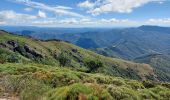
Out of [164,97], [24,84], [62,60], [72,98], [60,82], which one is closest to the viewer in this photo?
[72,98]

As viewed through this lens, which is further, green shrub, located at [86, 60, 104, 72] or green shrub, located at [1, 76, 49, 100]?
green shrub, located at [86, 60, 104, 72]

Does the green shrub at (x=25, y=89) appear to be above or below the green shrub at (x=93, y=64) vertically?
above

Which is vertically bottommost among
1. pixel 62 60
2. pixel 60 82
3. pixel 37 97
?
pixel 62 60

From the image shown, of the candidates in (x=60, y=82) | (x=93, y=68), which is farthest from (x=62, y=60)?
(x=60, y=82)

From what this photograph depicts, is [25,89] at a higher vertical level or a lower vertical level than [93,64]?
higher

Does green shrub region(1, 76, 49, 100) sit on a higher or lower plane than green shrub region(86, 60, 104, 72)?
higher

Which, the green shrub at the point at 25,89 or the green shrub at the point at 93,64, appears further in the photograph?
the green shrub at the point at 93,64

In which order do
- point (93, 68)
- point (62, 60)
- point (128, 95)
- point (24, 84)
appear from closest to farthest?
point (128, 95)
point (24, 84)
point (93, 68)
point (62, 60)

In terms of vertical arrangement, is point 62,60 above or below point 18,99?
below

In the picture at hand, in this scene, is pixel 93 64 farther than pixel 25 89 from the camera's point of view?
Yes

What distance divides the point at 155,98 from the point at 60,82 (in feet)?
22.8

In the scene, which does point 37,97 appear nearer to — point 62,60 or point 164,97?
point 164,97

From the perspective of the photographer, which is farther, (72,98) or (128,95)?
(128,95)

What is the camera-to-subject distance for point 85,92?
495 inches
